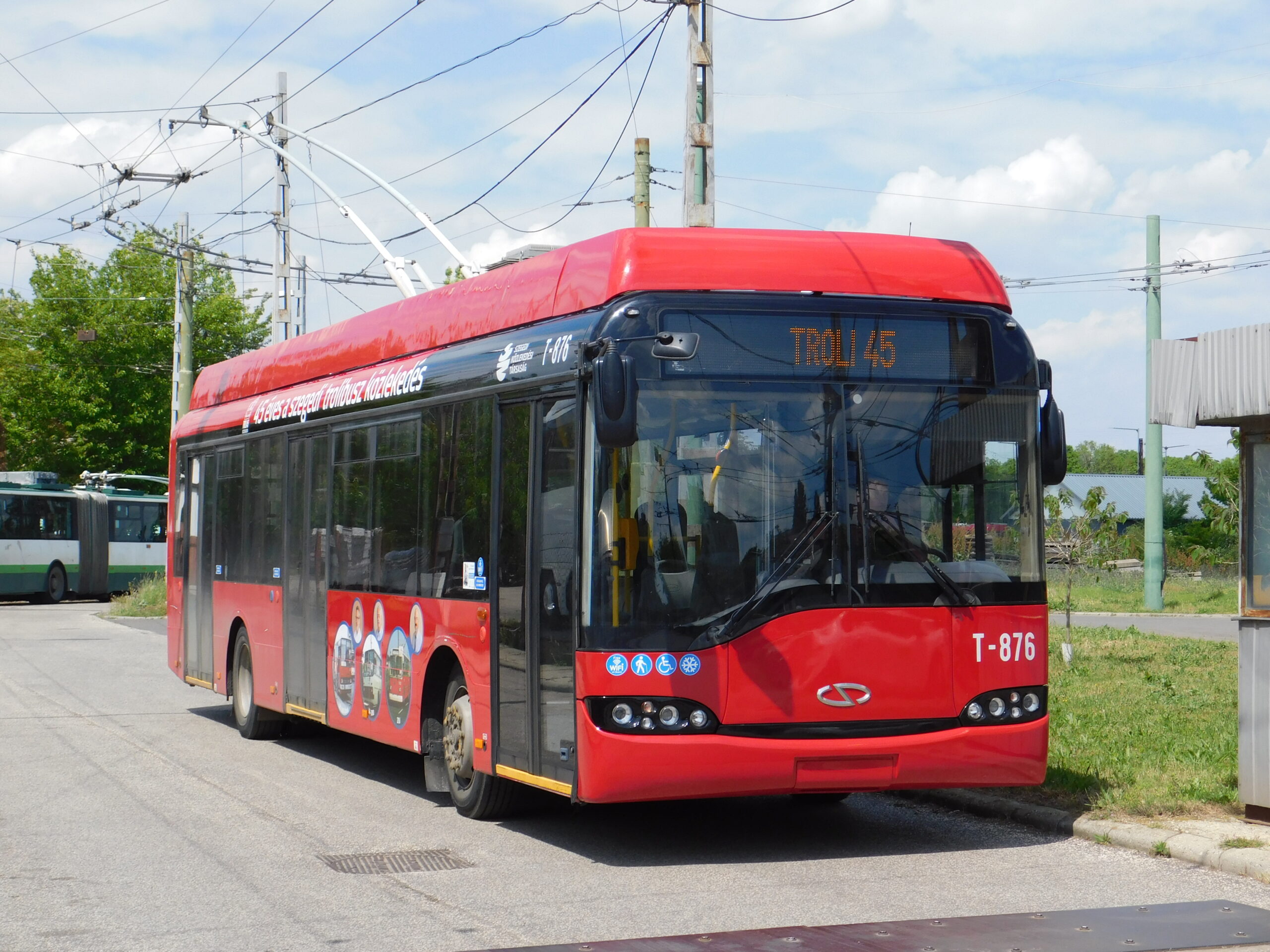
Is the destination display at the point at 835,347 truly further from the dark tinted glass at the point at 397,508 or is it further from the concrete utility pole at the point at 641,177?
the concrete utility pole at the point at 641,177

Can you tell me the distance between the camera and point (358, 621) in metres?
11.6

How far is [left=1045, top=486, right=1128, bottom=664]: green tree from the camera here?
21.8 m

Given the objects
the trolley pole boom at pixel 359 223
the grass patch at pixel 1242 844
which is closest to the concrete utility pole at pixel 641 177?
the trolley pole boom at pixel 359 223

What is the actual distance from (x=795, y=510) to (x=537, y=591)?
1.48 metres

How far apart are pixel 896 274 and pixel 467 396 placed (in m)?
2.70

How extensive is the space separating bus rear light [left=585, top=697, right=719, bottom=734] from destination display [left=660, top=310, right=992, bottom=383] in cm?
164

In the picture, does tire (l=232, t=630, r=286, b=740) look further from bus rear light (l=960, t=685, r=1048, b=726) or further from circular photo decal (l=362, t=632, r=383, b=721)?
bus rear light (l=960, t=685, r=1048, b=726)

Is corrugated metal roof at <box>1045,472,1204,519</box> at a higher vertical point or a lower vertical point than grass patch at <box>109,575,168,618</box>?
higher

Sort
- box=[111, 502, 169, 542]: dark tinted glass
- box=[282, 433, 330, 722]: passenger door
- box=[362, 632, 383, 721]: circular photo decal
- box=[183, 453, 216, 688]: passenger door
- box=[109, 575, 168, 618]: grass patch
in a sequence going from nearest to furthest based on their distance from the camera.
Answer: box=[362, 632, 383, 721]: circular photo decal, box=[282, 433, 330, 722]: passenger door, box=[183, 453, 216, 688]: passenger door, box=[109, 575, 168, 618]: grass patch, box=[111, 502, 169, 542]: dark tinted glass

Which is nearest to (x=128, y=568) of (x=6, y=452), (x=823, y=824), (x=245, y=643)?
(x=6, y=452)

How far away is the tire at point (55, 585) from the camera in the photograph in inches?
1687

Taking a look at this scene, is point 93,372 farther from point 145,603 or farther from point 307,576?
point 307,576

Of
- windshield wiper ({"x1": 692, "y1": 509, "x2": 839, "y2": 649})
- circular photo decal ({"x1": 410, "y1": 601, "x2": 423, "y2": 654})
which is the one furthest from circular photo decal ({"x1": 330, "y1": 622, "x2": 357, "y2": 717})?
windshield wiper ({"x1": 692, "y1": 509, "x2": 839, "y2": 649})

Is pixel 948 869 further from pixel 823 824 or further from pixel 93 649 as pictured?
pixel 93 649
